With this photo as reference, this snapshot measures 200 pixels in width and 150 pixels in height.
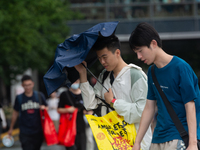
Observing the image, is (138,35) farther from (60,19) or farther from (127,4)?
(127,4)

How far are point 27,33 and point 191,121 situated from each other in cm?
1066

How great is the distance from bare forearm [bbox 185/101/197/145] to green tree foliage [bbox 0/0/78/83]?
8661 mm

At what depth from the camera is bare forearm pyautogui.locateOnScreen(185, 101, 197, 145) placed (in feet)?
8.66

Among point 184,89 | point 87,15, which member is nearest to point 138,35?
point 184,89

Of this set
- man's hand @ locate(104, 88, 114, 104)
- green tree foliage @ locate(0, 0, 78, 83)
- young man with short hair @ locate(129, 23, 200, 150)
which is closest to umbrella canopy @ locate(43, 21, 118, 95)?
man's hand @ locate(104, 88, 114, 104)

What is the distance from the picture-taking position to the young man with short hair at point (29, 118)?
21.8 ft

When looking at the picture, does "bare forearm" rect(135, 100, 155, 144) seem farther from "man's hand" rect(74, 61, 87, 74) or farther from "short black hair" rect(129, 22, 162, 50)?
"man's hand" rect(74, 61, 87, 74)

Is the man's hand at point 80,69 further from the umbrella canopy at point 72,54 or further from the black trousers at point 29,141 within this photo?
the black trousers at point 29,141

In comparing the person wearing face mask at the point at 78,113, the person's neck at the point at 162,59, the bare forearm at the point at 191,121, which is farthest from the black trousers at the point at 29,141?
the bare forearm at the point at 191,121

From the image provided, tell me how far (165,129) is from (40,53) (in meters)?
16.2

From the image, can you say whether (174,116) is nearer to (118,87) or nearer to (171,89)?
(171,89)

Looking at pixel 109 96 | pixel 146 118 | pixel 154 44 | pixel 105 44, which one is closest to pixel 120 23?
pixel 105 44

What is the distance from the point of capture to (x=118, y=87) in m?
3.73

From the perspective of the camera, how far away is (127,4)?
82.7 ft
